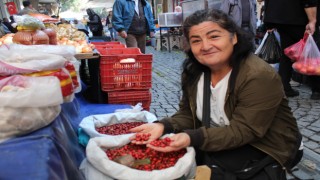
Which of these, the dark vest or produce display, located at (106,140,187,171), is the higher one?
the dark vest

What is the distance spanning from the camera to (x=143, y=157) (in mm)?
1661

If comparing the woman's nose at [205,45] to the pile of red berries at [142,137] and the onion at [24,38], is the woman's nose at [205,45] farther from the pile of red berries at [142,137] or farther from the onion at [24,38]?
the onion at [24,38]

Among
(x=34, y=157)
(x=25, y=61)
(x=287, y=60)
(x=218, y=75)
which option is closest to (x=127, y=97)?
(x=218, y=75)

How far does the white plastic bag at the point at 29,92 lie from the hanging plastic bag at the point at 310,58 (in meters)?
3.67

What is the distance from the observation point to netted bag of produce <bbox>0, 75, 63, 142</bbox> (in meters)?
1.36

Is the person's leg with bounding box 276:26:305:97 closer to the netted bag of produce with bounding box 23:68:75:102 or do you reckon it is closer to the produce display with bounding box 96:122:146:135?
the produce display with bounding box 96:122:146:135

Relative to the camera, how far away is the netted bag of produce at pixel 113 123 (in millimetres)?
2295

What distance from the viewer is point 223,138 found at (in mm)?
1754

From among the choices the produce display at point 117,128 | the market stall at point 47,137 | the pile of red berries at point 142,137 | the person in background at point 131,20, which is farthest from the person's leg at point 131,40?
the pile of red berries at point 142,137

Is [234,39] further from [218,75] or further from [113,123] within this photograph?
[113,123]

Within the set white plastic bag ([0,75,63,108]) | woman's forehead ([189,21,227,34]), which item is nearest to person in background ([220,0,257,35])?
woman's forehead ([189,21,227,34])

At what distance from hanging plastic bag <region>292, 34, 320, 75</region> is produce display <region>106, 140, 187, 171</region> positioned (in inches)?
126

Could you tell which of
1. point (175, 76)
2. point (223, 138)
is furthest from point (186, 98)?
point (175, 76)

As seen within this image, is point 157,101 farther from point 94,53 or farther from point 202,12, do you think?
point 202,12
